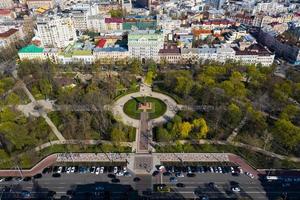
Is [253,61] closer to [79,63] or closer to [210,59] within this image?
[210,59]

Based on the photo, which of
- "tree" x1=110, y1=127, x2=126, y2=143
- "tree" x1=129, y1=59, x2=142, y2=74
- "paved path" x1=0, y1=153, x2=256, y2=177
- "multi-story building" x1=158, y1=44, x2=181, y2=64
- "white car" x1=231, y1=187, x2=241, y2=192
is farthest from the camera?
"multi-story building" x1=158, y1=44, x2=181, y2=64

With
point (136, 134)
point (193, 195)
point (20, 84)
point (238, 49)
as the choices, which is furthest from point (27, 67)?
point (238, 49)

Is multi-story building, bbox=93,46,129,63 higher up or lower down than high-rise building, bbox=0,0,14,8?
lower down

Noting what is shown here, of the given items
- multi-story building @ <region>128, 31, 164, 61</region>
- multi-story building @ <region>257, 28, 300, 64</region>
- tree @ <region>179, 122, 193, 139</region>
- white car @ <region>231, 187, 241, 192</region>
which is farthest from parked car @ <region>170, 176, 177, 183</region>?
multi-story building @ <region>257, 28, 300, 64</region>

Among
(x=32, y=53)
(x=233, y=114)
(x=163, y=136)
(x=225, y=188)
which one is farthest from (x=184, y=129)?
(x=32, y=53)

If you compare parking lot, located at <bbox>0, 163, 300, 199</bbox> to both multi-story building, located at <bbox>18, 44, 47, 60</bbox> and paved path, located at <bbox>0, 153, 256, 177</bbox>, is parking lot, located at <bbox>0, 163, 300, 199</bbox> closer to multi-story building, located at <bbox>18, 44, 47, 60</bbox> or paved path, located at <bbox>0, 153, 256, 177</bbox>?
paved path, located at <bbox>0, 153, 256, 177</bbox>

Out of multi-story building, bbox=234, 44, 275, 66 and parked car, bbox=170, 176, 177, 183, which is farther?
multi-story building, bbox=234, 44, 275, 66

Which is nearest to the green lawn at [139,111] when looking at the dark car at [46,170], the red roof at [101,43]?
the dark car at [46,170]
